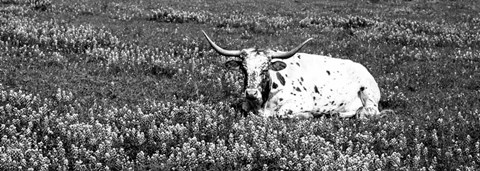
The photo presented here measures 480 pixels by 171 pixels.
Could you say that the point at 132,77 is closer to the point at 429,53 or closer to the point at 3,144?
the point at 3,144

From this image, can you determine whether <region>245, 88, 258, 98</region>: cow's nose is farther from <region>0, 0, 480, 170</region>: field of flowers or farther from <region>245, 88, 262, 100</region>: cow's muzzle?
<region>0, 0, 480, 170</region>: field of flowers

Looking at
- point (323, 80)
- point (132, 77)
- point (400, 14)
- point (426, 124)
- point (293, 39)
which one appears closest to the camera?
point (426, 124)

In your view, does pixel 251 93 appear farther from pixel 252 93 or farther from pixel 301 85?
pixel 301 85

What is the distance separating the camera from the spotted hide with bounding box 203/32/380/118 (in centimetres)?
1124

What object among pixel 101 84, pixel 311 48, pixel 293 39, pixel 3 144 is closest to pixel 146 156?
pixel 3 144

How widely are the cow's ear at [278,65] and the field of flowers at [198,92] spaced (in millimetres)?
1103

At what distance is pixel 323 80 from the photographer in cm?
1255

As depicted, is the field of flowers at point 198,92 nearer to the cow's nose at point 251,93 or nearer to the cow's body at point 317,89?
the cow's nose at point 251,93

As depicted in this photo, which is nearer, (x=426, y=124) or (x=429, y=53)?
(x=426, y=124)

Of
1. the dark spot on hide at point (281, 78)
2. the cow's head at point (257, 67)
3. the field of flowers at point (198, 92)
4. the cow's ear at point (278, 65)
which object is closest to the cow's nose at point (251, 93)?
the cow's head at point (257, 67)

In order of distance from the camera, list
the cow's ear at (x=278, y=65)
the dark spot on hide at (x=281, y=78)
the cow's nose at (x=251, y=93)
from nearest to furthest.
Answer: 1. the cow's nose at (x=251, y=93)
2. the cow's ear at (x=278, y=65)
3. the dark spot on hide at (x=281, y=78)

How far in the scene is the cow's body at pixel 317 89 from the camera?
38.0 ft

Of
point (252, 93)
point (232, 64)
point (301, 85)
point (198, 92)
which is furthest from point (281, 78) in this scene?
point (198, 92)

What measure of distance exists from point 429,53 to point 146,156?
1304 cm
